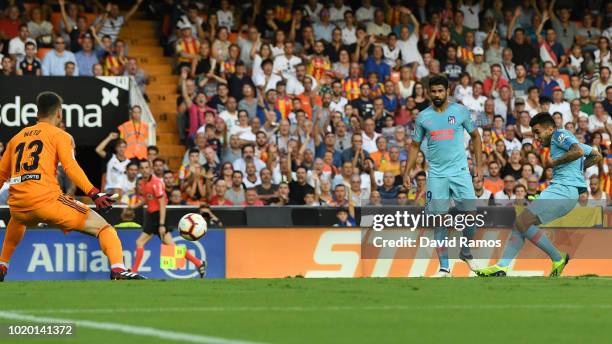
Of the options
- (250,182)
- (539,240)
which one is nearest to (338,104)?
(250,182)

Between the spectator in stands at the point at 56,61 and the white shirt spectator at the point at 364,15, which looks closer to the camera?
the spectator in stands at the point at 56,61

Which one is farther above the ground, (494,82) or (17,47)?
(17,47)

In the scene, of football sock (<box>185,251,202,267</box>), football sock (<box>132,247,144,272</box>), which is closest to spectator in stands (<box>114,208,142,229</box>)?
football sock (<box>132,247,144,272</box>)

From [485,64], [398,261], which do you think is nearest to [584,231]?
[398,261]

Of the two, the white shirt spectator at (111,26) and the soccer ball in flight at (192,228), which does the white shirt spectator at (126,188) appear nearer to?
the white shirt spectator at (111,26)

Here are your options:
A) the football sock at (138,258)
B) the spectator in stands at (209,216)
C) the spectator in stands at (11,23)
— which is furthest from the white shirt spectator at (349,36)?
the football sock at (138,258)

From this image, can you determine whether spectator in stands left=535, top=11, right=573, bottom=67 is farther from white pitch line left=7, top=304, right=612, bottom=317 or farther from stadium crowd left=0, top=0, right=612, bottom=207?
white pitch line left=7, top=304, right=612, bottom=317

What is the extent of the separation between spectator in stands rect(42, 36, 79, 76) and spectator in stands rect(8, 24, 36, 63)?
0.37 metres

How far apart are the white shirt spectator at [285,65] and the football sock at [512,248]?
1058 centimetres

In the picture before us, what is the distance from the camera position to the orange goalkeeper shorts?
1216 cm

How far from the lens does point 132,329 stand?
7672 millimetres

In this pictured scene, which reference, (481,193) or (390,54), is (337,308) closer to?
(481,193)

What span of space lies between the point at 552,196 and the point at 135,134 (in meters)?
9.48

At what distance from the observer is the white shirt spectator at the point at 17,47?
2173 cm
